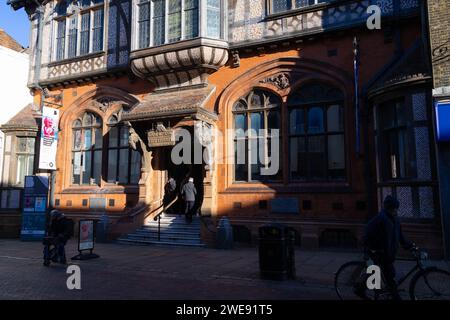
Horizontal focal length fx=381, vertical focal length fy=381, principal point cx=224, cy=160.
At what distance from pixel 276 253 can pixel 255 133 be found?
6.75 metres

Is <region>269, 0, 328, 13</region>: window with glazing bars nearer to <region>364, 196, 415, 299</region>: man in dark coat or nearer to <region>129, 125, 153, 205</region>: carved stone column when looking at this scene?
<region>129, 125, 153, 205</region>: carved stone column

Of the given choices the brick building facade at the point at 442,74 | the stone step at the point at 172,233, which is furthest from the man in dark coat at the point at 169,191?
the brick building facade at the point at 442,74

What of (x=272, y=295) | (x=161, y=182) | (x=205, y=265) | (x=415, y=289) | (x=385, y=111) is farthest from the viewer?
(x=161, y=182)

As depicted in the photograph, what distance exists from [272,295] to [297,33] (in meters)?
9.50

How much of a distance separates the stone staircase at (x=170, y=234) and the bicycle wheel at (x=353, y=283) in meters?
6.96

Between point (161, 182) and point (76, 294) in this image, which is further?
point (161, 182)

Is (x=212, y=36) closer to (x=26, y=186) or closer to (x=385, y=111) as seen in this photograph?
(x=385, y=111)

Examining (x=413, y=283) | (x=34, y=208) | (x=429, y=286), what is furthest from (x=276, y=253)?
(x=34, y=208)

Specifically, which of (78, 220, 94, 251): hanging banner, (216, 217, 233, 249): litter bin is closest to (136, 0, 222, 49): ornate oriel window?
(216, 217, 233, 249): litter bin

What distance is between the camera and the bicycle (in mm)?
5672

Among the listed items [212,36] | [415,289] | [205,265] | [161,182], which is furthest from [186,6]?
[415,289]

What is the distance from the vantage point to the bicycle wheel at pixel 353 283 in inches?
235

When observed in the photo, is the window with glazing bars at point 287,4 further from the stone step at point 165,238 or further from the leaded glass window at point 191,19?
the stone step at point 165,238
